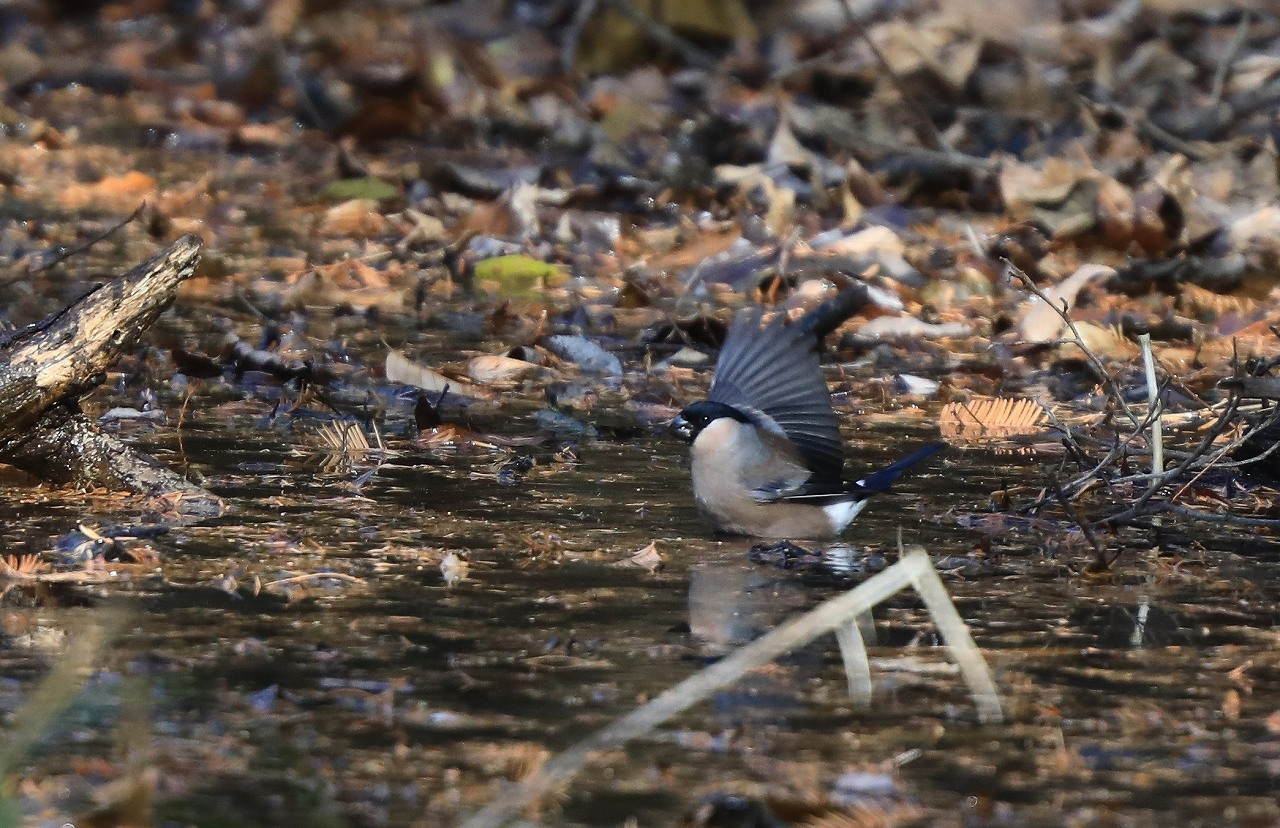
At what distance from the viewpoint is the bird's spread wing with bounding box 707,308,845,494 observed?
5.19 metres

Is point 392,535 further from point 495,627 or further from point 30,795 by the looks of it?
point 30,795

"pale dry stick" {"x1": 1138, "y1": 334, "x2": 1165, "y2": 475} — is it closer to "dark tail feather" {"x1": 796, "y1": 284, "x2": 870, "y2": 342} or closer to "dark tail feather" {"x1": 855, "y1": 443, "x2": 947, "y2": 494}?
"dark tail feather" {"x1": 855, "y1": 443, "x2": 947, "y2": 494}

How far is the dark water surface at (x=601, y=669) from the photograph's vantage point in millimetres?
2818

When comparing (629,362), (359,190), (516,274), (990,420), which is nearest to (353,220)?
(359,190)

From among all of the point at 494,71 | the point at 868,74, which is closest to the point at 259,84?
the point at 494,71

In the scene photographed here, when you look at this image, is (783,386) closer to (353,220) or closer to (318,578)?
(318,578)

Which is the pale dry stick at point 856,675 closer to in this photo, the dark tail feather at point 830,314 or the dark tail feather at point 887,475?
the dark tail feather at point 887,475

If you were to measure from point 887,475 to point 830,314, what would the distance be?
4.51 ft

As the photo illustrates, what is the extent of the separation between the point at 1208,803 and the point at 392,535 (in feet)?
7.08

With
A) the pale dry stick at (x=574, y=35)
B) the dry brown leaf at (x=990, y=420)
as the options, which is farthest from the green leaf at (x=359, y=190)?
the dry brown leaf at (x=990, y=420)

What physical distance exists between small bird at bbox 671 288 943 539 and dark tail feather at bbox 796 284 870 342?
0.24m

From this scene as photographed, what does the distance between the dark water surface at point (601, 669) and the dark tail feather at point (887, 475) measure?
10 cm

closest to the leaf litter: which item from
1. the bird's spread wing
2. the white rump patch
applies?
the white rump patch

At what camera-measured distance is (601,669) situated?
11.3 feet
